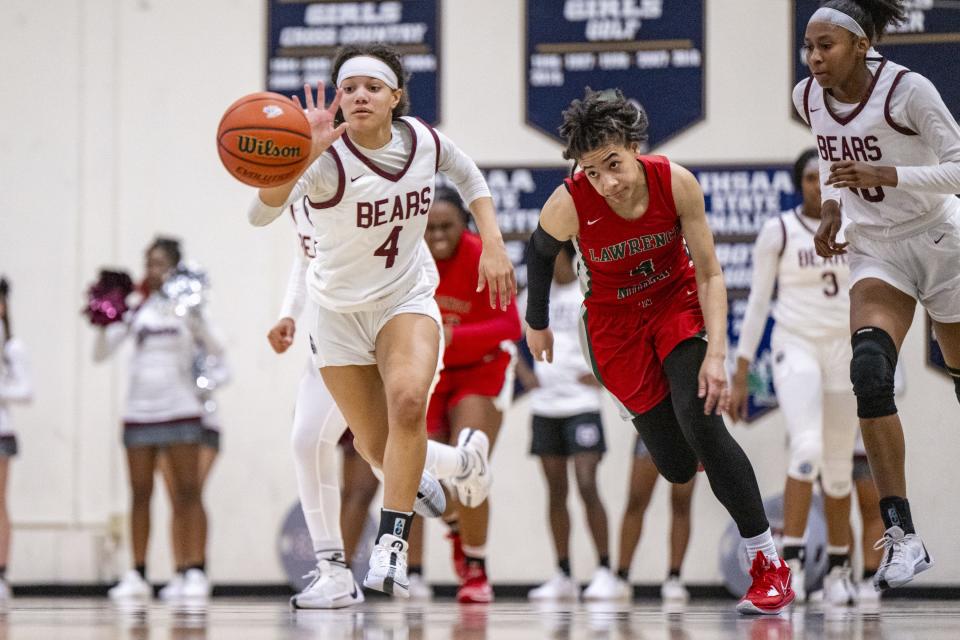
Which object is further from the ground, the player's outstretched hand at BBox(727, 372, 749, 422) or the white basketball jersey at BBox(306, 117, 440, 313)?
the white basketball jersey at BBox(306, 117, 440, 313)

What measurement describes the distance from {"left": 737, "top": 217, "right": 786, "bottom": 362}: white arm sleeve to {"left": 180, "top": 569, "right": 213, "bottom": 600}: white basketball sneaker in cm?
359

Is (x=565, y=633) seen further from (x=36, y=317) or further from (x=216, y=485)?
(x=36, y=317)

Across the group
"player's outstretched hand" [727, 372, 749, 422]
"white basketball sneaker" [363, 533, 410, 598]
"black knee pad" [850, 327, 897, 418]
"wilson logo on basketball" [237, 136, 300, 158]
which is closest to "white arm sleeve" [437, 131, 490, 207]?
"wilson logo on basketball" [237, 136, 300, 158]

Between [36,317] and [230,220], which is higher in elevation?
[230,220]

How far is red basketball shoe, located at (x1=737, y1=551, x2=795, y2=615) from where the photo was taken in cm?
444

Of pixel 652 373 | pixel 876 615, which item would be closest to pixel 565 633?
pixel 652 373

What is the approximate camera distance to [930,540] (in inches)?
358

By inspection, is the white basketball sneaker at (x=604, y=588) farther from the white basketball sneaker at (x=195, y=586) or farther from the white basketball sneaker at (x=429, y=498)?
the white basketball sneaker at (x=429, y=498)

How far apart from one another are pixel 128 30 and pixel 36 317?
7.39 ft

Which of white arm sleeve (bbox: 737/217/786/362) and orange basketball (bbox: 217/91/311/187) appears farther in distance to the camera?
white arm sleeve (bbox: 737/217/786/362)

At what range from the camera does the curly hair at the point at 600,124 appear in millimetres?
4453

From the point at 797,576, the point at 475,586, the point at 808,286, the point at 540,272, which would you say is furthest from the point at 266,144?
the point at 797,576

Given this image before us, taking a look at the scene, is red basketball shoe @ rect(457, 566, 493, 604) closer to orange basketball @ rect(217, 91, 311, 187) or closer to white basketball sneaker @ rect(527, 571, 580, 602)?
white basketball sneaker @ rect(527, 571, 580, 602)

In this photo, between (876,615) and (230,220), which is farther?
(230,220)
